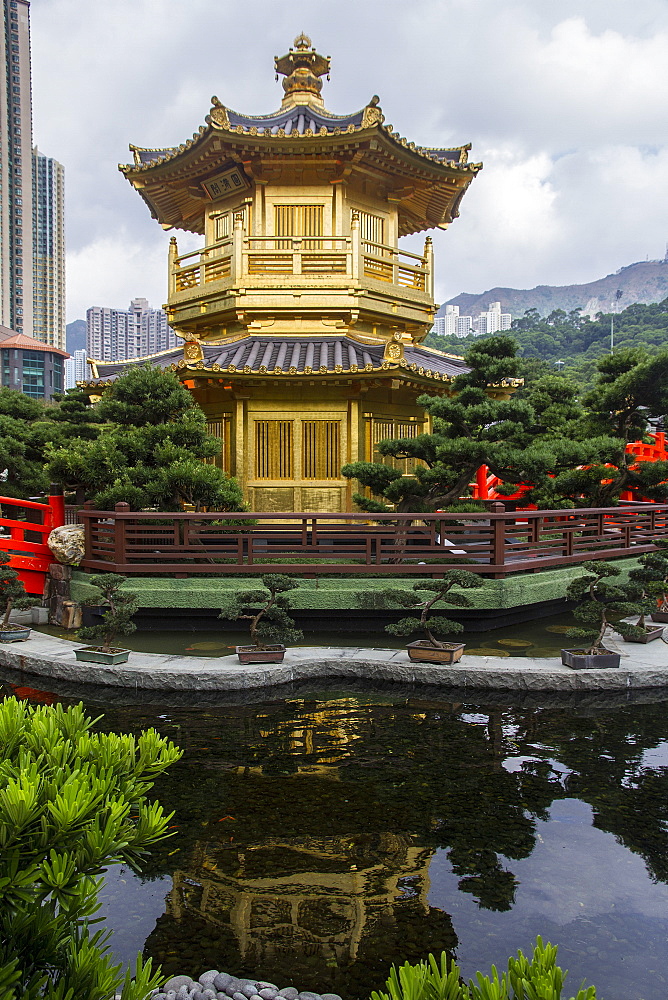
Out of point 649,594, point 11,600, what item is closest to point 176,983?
point 11,600

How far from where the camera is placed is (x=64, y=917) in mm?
2143

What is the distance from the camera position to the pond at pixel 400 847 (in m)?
3.58

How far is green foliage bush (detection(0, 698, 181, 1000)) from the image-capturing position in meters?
1.93

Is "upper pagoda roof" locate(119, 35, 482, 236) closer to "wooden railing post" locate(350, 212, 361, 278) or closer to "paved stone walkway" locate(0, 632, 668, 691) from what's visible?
"wooden railing post" locate(350, 212, 361, 278)

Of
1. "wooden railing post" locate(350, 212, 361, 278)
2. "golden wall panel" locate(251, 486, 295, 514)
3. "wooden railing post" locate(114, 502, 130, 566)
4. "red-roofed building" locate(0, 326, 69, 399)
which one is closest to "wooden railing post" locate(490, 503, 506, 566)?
"golden wall panel" locate(251, 486, 295, 514)

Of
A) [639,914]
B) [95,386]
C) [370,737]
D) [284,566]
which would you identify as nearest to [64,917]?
[639,914]

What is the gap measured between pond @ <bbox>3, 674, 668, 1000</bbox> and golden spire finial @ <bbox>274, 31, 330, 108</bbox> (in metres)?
15.9

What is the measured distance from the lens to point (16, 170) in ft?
246

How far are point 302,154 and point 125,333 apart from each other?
126 metres

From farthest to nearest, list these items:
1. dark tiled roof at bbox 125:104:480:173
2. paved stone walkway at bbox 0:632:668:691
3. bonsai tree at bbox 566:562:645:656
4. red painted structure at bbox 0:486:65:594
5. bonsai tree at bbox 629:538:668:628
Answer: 1. dark tiled roof at bbox 125:104:480:173
2. red painted structure at bbox 0:486:65:594
3. bonsai tree at bbox 629:538:668:628
4. bonsai tree at bbox 566:562:645:656
5. paved stone walkway at bbox 0:632:668:691

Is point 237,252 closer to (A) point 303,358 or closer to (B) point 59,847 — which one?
(A) point 303,358

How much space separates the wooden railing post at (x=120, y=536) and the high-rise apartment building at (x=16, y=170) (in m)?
74.4

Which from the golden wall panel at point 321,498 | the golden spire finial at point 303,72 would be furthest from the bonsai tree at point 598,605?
the golden spire finial at point 303,72

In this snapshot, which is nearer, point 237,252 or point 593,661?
point 593,661
